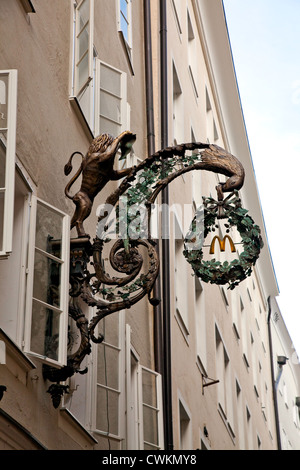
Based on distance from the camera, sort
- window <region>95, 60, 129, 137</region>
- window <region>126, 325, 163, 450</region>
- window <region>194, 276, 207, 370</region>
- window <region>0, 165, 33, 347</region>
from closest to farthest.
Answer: window <region>0, 165, 33, 347</region>, window <region>126, 325, 163, 450</region>, window <region>95, 60, 129, 137</region>, window <region>194, 276, 207, 370</region>

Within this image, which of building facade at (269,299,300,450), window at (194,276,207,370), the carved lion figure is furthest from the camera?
building facade at (269,299,300,450)

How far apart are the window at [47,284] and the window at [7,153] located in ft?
3.41

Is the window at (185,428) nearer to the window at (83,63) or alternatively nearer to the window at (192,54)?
the window at (83,63)

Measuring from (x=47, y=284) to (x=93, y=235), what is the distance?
8.23 ft

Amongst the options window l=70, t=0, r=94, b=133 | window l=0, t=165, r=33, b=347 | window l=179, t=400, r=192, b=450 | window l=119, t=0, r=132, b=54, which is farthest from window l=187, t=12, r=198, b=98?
window l=0, t=165, r=33, b=347

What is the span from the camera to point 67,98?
9992mm

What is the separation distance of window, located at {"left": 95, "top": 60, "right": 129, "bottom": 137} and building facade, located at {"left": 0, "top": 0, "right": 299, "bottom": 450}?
2cm

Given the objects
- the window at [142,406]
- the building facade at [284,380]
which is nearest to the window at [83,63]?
the window at [142,406]

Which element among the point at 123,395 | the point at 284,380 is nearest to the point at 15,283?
the point at 123,395

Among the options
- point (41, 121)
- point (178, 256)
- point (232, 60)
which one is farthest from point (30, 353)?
point (232, 60)

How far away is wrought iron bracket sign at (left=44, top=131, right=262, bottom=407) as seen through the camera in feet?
27.5

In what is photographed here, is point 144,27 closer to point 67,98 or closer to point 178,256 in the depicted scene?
Answer: point 178,256

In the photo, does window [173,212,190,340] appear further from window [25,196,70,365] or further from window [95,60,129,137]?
window [25,196,70,365]

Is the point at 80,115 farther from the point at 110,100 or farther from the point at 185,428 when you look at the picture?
the point at 185,428
